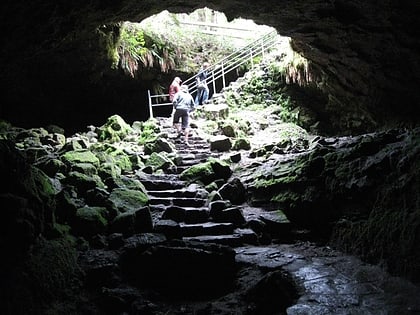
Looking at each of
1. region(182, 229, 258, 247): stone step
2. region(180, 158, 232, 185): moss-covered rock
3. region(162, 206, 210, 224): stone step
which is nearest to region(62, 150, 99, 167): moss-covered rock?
region(180, 158, 232, 185): moss-covered rock

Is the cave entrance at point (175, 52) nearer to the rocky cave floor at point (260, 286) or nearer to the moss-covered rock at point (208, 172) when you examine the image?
the moss-covered rock at point (208, 172)

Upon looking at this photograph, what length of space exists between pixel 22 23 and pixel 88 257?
353 centimetres

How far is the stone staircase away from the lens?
6496mm

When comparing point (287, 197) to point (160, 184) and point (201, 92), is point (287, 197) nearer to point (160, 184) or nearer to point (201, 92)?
point (160, 184)

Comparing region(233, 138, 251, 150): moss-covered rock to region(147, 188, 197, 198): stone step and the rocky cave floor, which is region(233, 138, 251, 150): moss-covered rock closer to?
region(147, 188, 197, 198): stone step

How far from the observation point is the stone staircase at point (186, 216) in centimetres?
650

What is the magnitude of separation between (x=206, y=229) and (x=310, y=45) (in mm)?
5218

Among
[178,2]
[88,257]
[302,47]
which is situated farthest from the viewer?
[302,47]

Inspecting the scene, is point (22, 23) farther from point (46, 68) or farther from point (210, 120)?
point (210, 120)

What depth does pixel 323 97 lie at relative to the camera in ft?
43.3

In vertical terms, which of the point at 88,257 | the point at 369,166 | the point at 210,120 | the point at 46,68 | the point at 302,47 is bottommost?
the point at 88,257

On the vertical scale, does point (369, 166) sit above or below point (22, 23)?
below

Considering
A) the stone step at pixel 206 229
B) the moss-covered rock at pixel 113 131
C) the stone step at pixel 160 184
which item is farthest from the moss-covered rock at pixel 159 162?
the stone step at pixel 206 229

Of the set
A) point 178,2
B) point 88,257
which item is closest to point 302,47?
point 178,2
